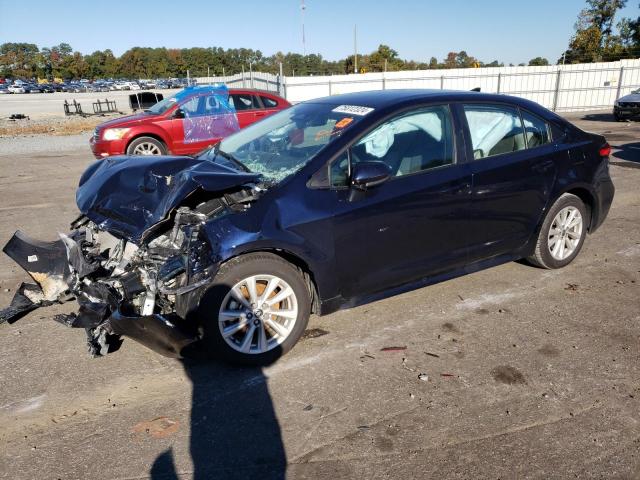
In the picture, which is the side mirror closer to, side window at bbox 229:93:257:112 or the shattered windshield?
the shattered windshield

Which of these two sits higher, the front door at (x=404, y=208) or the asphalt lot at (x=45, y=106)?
the front door at (x=404, y=208)

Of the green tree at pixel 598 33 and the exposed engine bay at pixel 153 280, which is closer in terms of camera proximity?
the exposed engine bay at pixel 153 280

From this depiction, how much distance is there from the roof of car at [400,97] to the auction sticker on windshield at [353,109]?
68mm

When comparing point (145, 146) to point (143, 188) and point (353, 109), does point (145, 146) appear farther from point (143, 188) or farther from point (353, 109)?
point (353, 109)

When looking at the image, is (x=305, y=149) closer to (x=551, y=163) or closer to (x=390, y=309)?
(x=390, y=309)

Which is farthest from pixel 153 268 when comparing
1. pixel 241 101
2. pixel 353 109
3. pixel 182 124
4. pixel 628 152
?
pixel 628 152

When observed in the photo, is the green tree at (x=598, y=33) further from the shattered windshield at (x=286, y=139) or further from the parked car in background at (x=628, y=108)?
the shattered windshield at (x=286, y=139)

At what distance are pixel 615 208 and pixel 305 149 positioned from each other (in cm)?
545

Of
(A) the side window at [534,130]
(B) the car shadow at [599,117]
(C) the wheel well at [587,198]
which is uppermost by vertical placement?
(A) the side window at [534,130]

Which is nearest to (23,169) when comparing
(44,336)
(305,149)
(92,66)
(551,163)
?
(44,336)

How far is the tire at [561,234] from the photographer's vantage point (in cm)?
474

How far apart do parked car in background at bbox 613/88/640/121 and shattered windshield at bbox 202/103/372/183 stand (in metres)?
17.3

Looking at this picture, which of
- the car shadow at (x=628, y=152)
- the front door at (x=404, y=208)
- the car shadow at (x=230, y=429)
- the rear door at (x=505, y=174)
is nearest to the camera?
the car shadow at (x=230, y=429)

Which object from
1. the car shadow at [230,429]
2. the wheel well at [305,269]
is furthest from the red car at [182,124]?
the car shadow at [230,429]
